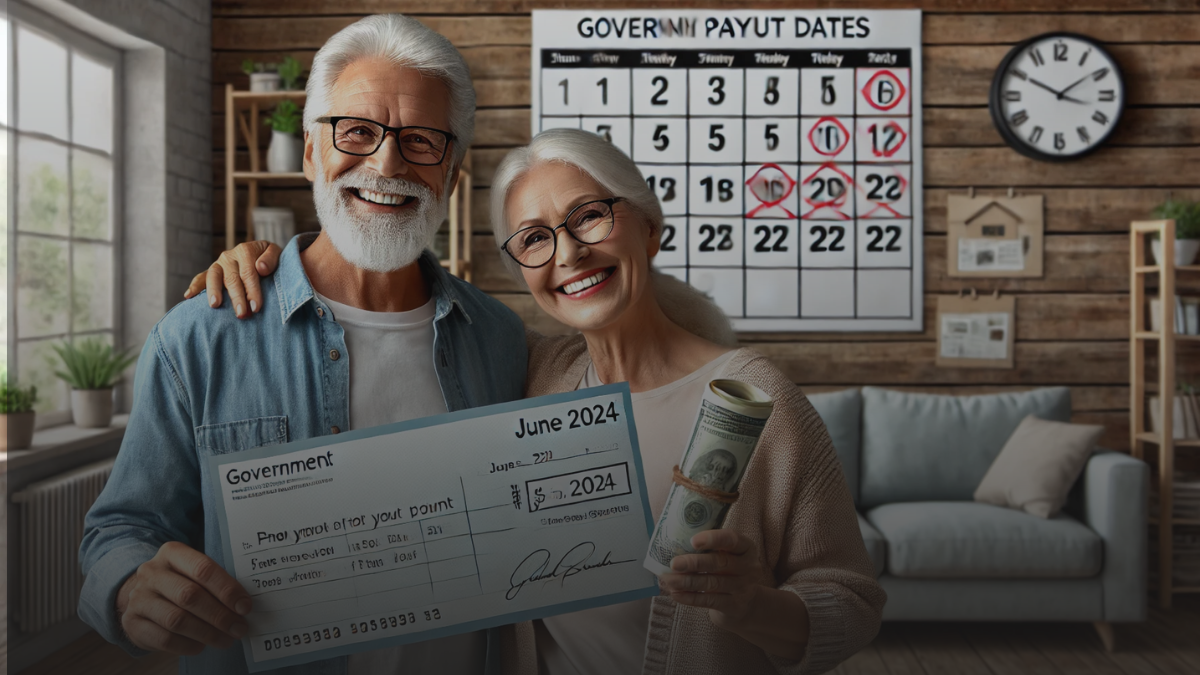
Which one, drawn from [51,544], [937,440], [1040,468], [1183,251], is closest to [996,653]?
[1040,468]

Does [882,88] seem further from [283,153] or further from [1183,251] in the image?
[283,153]

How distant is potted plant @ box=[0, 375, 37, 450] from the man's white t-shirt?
216cm

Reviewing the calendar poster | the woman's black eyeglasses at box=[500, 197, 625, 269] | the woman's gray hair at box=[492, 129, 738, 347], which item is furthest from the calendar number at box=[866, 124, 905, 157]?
the woman's black eyeglasses at box=[500, 197, 625, 269]

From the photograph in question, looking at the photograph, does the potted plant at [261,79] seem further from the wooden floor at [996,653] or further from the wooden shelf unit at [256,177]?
the wooden floor at [996,653]

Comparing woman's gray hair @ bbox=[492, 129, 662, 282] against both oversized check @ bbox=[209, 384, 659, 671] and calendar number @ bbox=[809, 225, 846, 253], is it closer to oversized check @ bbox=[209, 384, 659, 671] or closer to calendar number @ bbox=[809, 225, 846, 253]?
oversized check @ bbox=[209, 384, 659, 671]

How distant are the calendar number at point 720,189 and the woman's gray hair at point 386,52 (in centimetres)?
281

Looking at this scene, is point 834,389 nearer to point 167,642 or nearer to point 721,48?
point 721,48

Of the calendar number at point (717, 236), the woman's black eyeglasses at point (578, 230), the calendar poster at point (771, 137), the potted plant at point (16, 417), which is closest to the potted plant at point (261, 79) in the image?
the calendar poster at point (771, 137)

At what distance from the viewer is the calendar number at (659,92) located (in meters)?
3.89

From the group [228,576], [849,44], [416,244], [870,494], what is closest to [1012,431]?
[870,494]

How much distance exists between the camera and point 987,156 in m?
3.90

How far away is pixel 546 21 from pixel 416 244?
119 inches

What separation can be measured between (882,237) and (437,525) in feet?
11.0

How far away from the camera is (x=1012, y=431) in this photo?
3.50 metres
